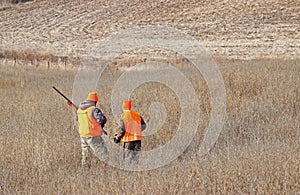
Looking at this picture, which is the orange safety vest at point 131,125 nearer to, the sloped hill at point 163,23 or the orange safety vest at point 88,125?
the orange safety vest at point 88,125

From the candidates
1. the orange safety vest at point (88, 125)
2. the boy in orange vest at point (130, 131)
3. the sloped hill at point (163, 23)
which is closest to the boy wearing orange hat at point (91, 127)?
the orange safety vest at point (88, 125)

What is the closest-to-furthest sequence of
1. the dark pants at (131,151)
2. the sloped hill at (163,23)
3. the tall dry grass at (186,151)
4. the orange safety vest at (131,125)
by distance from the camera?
the tall dry grass at (186,151)
the orange safety vest at (131,125)
the dark pants at (131,151)
the sloped hill at (163,23)

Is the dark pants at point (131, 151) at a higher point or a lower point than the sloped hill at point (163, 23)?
lower

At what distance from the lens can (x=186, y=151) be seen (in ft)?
20.7

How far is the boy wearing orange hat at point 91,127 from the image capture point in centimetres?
553

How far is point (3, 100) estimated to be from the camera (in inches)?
444

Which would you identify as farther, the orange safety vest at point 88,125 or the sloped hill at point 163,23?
the sloped hill at point 163,23

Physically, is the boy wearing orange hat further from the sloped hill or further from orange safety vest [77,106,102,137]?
the sloped hill

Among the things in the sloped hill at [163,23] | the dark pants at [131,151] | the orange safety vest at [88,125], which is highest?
the sloped hill at [163,23]

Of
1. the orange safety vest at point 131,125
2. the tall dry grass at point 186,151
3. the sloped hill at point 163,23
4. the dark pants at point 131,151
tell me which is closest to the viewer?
the tall dry grass at point 186,151

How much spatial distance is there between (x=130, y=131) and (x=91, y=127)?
49 cm

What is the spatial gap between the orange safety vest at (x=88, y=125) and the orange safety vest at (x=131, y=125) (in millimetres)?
344

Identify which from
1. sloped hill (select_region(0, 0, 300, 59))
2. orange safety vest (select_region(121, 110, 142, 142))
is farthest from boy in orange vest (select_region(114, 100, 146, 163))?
sloped hill (select_region(0, 0, 300, 59))

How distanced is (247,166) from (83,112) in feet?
6.76
